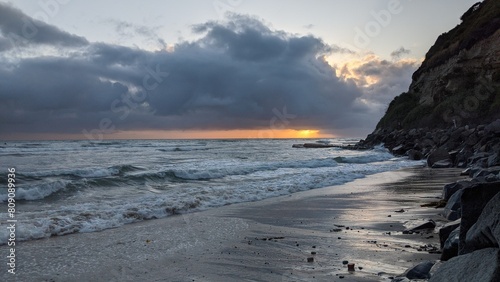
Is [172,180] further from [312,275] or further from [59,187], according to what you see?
[312,275]

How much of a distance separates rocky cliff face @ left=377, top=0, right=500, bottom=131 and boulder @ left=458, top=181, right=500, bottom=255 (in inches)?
1417

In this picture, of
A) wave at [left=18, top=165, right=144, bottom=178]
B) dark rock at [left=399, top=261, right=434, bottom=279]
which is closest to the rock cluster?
dark rock at [left=399, top=261, right=434, bottom=279]

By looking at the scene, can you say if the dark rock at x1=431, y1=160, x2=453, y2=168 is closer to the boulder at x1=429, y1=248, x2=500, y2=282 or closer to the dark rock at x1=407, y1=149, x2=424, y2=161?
the dark rock at x1=407, y1=149, x2=424, y2=161

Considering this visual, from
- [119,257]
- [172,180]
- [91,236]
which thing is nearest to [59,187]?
[172,180]

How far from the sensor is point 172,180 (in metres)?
18.2

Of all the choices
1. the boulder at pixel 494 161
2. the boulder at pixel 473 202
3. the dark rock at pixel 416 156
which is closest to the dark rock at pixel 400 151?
the dark rock at pixel 416 156

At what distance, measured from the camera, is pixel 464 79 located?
41.9 meters

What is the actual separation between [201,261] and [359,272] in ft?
7.20

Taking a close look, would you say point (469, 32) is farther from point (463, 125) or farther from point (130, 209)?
point (130, 209)

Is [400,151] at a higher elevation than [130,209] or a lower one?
higher

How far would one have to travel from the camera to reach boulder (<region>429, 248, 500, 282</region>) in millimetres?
2902

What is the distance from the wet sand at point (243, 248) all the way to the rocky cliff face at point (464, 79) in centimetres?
3289

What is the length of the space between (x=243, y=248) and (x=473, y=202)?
3574mm

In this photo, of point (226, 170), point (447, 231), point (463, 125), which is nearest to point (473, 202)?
point (447, 231)
